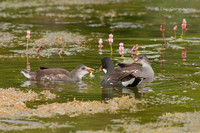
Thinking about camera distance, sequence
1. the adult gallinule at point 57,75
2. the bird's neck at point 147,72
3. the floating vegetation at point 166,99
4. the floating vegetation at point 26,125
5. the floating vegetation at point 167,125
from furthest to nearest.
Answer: the bird's neck at point 147,72 < the adult gallinule at point 57,75 < the floating vegetation at point 166,99 < the floating vegetation at point 26,125 < the floating vegetation at point 167,125

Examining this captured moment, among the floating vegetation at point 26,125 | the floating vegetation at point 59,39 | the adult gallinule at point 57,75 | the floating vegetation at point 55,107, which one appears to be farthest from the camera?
the floating vegetation at point 59,39

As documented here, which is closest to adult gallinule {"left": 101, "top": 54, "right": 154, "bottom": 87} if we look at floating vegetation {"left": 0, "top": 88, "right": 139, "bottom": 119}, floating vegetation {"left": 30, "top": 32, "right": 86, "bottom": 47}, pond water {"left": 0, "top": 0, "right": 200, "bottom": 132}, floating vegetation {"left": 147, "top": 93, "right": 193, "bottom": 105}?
pond water {"left": 0, "top": 0, "right": 200, "bottom": 132}

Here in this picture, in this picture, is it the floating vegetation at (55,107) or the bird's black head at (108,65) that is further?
the bird's black head at (108,65)

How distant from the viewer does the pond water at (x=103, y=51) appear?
36.8 feet

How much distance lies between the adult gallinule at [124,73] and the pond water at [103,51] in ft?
0.87

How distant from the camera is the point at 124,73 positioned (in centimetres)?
1491

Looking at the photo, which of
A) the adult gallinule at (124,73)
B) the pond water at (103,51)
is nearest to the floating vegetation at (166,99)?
the pond water at (103,51)

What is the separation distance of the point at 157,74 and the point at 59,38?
9.75 meters

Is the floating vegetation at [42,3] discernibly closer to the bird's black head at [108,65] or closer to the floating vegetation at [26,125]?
the bird's black head at [108,65]

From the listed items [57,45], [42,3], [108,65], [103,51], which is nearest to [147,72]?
[108,65]

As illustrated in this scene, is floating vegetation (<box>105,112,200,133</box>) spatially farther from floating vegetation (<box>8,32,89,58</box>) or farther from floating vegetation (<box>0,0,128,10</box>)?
floating vegetation (<box>0,0,128,10</box>)

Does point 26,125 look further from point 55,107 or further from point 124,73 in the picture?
point 124,73

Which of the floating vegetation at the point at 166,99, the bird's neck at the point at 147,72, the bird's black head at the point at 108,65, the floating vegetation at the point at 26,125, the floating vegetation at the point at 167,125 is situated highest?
the bird's black head at the point at 108,65

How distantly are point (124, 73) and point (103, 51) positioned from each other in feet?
22.5
